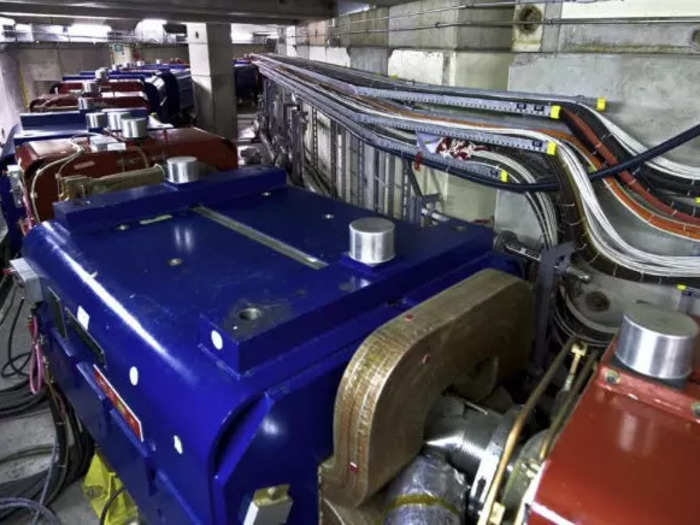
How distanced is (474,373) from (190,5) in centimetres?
299

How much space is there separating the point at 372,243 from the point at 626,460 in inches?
22.1

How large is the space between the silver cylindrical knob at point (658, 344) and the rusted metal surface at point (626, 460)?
18mm

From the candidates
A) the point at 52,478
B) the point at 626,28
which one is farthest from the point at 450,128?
the point at 52,478

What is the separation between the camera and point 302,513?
0.87m

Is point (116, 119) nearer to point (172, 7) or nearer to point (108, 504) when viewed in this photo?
point (172, 7)

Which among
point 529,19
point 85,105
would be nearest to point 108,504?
point 529,19

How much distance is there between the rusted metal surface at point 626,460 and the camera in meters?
0.52

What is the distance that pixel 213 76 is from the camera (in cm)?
638

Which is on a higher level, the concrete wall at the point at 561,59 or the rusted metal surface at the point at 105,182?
the concrete wall at the point at 561,59

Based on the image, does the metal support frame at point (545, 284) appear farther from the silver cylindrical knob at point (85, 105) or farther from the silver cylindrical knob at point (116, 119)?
the silver cylindrical knob at point (85, 105)

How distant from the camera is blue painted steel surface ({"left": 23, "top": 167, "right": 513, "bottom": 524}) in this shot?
783 mm

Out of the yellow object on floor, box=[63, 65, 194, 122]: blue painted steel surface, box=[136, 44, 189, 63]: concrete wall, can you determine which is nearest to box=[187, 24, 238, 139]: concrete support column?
box=[63, 65, 194, 122]: blue painted steel surface

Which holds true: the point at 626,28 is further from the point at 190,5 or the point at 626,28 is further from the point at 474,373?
the point at 190,5

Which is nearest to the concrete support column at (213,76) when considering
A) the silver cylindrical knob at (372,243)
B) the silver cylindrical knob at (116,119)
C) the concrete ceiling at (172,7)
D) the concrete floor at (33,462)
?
the concrete ceiling at (172,7)
